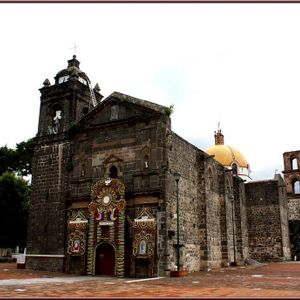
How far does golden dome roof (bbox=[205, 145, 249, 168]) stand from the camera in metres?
48.0

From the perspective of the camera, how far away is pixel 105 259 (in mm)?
23281

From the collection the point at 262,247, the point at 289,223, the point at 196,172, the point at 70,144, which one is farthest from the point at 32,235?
the point at 289,223

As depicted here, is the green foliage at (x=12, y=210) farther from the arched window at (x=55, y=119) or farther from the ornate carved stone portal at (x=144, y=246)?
the ornate carved stone portal at (x=144, y=246)

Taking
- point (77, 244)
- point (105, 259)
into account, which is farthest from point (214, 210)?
point (77, 244)

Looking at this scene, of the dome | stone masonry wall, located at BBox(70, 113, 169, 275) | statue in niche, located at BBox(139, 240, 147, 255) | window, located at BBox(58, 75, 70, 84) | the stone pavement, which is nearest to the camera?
the stone pavement

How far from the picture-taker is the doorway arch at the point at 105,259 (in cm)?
2294

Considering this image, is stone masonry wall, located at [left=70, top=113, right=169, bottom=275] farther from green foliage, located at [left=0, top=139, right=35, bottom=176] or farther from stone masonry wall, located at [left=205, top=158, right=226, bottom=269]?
green foliage, located at [left=0, top=139, right=35, bottom=176]

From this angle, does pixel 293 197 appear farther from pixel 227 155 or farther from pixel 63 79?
pixel 63 79

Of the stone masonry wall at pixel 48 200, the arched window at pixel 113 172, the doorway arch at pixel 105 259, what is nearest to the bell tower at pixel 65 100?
the stone masonry wall at pixel 48 200

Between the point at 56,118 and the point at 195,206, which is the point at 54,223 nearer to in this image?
the point at 56,118

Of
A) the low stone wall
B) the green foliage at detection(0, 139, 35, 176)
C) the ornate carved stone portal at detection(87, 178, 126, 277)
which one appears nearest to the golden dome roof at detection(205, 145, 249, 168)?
the green foliage at detection(0, 139, 35, 176)

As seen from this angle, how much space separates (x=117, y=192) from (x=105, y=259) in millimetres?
4053

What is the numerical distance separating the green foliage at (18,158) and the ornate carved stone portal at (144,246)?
88.1ft

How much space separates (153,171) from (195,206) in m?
5.48
